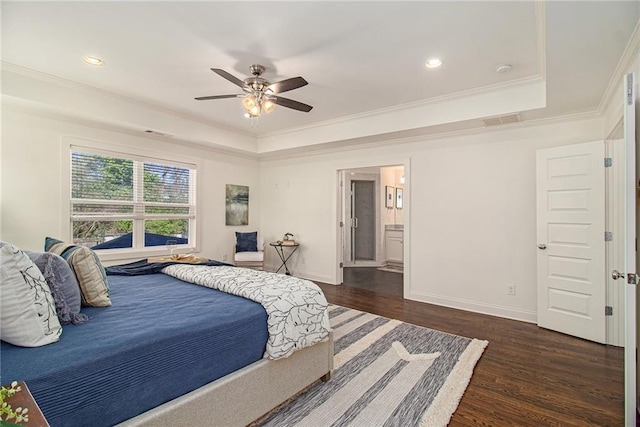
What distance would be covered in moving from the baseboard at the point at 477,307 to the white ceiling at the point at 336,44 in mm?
2306

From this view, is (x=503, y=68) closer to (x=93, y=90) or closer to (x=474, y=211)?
(x=474, y=211)

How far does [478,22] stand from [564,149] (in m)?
1.86

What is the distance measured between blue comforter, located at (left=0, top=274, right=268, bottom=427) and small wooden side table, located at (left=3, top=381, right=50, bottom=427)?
14 cm

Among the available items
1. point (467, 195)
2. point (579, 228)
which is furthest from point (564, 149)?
point (467, 195)

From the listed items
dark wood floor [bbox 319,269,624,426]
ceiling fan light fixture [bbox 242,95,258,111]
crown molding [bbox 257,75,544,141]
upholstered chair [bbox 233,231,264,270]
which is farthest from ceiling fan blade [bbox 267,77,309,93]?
upholstered chair [bbox 233,231,264,270]

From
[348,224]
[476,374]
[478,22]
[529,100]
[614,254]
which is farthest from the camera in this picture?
[348,224]

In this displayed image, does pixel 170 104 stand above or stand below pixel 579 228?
above

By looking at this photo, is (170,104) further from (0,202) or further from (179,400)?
(179,400)

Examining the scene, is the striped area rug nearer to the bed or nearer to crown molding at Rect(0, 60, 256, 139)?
the bed

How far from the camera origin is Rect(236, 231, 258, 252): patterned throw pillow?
5.62 metres

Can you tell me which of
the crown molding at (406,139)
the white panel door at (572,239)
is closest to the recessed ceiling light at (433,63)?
the crown molding at (406,139)

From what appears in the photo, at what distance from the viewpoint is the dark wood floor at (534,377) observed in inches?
76.3

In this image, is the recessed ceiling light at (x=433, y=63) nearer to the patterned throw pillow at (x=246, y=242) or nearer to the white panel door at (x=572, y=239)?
the white panel door at (x=572, y=239)

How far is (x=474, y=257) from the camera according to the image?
401 centimetres
